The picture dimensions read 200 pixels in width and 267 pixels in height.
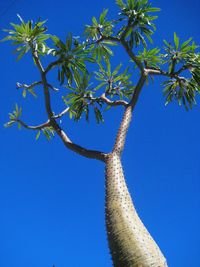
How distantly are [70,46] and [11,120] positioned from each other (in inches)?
113

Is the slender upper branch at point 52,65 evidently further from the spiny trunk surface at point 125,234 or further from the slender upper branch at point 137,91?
the spiny trunk surface at point 125,234

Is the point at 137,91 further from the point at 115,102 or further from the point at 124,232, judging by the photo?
the point at 124,232

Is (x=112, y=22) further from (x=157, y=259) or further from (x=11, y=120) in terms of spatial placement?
(x=157, y=259)

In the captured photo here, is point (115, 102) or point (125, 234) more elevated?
point (115, 102)

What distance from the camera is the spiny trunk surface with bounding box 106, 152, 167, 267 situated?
3408 mm

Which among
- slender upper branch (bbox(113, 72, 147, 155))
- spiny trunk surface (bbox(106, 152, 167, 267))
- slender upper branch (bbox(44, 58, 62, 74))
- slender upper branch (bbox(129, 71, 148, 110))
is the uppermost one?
slender upper branch (bbox(44, 58, 62, 74))

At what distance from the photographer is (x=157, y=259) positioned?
11.2 feet

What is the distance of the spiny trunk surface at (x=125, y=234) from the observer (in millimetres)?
3408

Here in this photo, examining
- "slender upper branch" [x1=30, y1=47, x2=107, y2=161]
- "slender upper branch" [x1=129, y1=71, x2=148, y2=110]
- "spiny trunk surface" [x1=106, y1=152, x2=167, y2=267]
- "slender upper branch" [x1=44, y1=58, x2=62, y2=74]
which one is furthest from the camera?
"slender upper branch" [x1=44, y1=58, x2=62, y2=74]

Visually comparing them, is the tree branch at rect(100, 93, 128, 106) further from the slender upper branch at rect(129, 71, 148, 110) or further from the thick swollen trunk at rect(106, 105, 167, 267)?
the thick swollen trunk at rect(106, 105, 167, 267)

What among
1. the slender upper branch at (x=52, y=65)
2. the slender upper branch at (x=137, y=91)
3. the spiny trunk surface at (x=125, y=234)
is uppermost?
the slender upper branch at (x=52, y=65)

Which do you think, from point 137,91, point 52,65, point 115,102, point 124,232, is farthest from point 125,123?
point 124,232

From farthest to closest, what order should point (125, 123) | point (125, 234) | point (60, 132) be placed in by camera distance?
point (60, 132) < point (125, 123) < point (125, 234)

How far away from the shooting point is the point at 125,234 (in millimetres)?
3635
